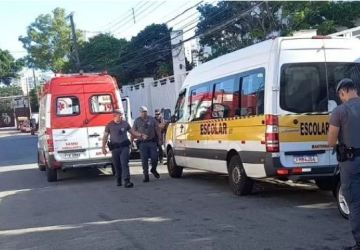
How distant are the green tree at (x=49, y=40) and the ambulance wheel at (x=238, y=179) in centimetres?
6842

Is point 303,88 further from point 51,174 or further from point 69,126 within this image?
point 51,174

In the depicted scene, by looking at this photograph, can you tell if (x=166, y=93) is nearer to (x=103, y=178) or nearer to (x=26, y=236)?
(x=103, y=178)

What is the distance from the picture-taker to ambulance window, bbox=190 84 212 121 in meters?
11.5

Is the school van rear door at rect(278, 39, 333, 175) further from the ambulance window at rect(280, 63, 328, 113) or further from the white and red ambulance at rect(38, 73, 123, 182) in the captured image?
the white and red ambulance at rect(38, 73, 123, 182)

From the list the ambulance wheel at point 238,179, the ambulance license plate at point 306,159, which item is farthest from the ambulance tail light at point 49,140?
the ambulance license plate at point 306,159

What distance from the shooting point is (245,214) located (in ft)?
28.1

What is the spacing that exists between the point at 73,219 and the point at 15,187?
594cm

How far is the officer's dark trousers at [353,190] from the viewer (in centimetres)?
591

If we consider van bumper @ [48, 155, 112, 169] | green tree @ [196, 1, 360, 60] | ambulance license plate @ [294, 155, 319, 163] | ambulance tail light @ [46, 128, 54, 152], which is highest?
green tree @ [196, 1, 360, 60]

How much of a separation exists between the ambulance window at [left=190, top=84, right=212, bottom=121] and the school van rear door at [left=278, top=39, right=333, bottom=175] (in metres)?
2.69

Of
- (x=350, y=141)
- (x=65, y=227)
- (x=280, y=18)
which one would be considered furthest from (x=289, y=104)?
(x=280, y=18)

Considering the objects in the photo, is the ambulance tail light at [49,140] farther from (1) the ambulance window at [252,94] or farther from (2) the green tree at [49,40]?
(2) the green tree at [49,40]

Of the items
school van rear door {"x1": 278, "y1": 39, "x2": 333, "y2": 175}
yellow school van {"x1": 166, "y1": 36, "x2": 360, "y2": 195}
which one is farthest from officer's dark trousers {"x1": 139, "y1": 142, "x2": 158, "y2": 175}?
school van rear door {"x1": 278, "y1": 39, "x2": 333, "y2": 175}

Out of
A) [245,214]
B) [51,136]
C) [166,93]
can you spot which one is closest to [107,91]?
[51,136]
